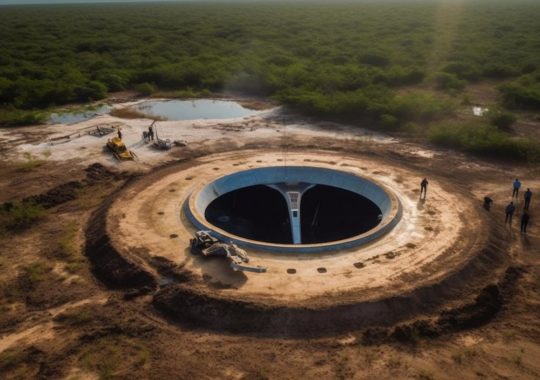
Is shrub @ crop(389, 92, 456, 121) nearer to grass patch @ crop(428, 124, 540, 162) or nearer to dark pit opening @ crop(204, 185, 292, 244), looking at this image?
grass patch @ crop(428, 124, 540, 162)

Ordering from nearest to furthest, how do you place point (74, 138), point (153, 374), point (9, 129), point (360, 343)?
point (153, 374) < point (360, 343) < point (74, 138) < point (9, 129)

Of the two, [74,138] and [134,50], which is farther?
[134,50]

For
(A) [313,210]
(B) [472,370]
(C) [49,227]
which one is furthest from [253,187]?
(B) [472,370]

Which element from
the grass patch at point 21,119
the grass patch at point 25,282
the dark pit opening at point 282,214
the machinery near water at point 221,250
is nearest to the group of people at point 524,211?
the dark pit opening at point 282,214

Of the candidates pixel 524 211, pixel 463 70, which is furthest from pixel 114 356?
pixel 463 70

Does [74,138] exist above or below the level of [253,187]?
above

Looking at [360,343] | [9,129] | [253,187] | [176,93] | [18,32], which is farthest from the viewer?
[18,32]

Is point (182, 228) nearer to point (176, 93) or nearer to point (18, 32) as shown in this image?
point (176, 93)
